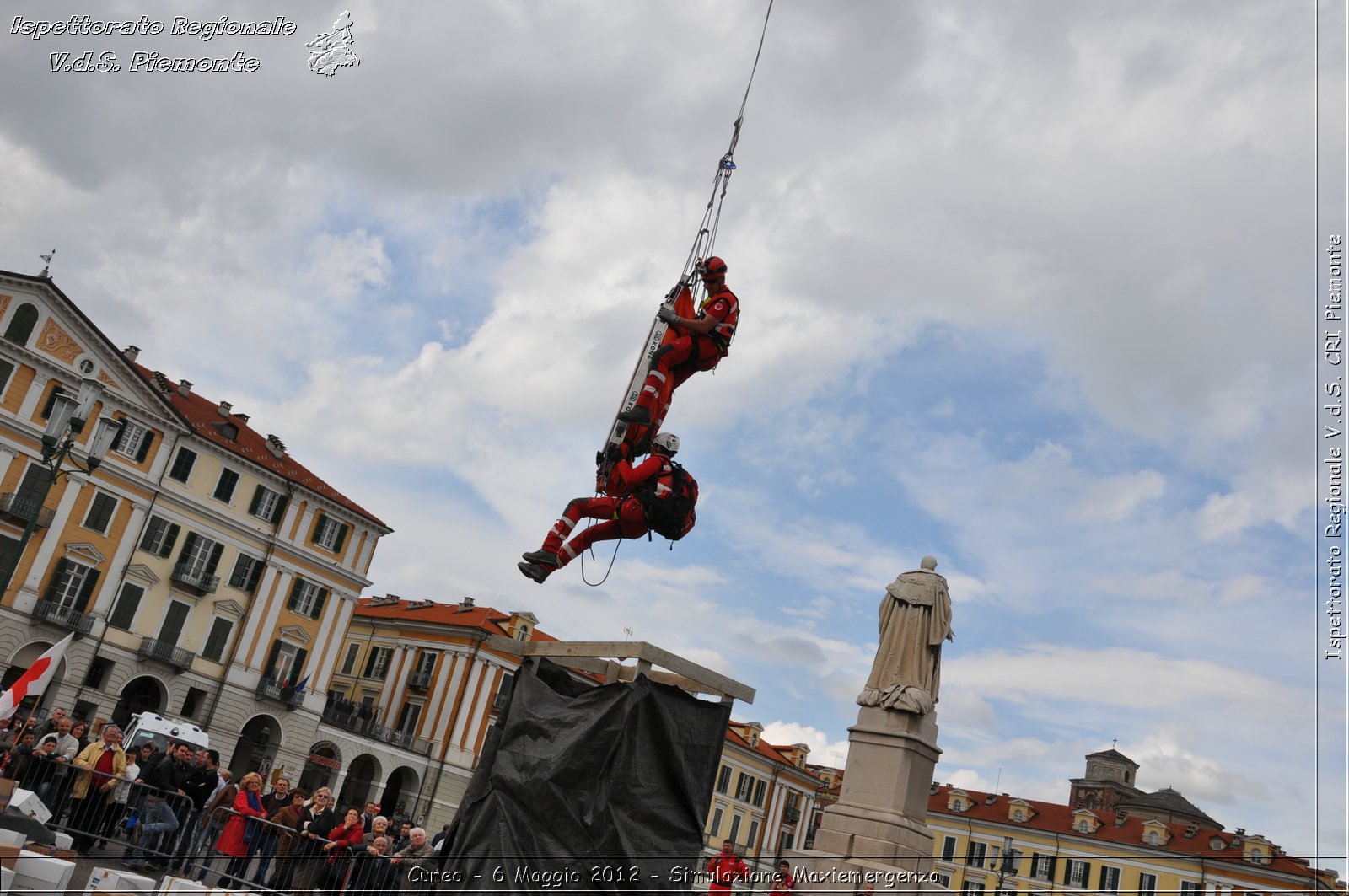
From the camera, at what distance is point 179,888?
7.68 m

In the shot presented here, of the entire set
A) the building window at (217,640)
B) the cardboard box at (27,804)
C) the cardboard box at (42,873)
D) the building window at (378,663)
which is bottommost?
the cardboard box at (42,873)

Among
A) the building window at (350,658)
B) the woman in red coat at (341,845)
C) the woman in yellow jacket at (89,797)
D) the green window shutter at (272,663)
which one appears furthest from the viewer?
the building window at (350,658)

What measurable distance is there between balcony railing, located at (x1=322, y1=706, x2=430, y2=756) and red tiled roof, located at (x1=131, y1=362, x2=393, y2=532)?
9018mm

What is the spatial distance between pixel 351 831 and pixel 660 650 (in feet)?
24.8

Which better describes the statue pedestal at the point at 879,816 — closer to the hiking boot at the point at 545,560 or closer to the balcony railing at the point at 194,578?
the hiking boot at the point at 545,560

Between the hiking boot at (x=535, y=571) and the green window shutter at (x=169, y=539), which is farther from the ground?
the green window shutter at (x=169, y=539)

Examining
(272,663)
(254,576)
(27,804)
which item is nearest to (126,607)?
(254,576)

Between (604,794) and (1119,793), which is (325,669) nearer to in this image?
(604,794)

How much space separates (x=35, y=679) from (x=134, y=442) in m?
33.0

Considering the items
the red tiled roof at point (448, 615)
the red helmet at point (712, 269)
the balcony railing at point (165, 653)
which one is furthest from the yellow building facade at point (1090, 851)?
the red helmet at point (712, 269)

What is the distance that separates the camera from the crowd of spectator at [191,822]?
1080 centimetres

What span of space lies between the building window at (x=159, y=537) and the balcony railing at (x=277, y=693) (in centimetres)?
711

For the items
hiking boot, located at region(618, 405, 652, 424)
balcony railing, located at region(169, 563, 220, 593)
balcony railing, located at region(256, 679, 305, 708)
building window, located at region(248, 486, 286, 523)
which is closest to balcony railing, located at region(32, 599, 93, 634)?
balcony railing, located at region(169, 563, 220, 593)

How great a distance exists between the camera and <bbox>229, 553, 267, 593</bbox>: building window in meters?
46.4
